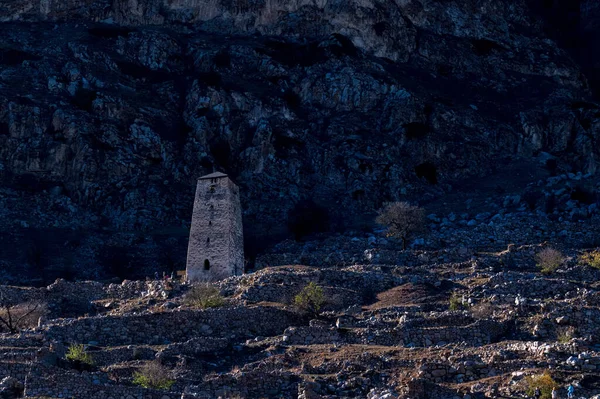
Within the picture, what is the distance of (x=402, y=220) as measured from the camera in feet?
179

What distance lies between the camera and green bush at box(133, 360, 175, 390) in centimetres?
2780

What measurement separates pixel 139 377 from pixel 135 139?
37.8 meters

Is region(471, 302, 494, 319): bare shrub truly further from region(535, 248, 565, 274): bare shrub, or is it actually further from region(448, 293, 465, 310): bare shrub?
region(535, 248, 565, 274): bare shrub

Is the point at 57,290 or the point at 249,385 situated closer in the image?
the point at 249,385

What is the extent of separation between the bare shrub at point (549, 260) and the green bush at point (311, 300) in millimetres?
9753

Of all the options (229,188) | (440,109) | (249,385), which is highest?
(440,109)

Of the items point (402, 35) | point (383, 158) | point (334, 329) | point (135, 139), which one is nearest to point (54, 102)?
point (135, 139)

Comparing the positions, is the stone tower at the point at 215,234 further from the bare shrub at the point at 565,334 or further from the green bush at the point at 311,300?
the bare shrub at the point at 565,334

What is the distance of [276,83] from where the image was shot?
71938 millimetres

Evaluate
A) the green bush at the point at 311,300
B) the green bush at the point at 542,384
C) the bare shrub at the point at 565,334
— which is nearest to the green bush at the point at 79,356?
the green bush at the point at 311,300

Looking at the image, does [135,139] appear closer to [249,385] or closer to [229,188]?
[229,188]

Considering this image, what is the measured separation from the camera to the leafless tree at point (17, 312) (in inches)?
1469

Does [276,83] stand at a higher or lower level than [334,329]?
higher

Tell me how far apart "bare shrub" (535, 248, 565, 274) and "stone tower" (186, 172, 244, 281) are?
1181 cm
